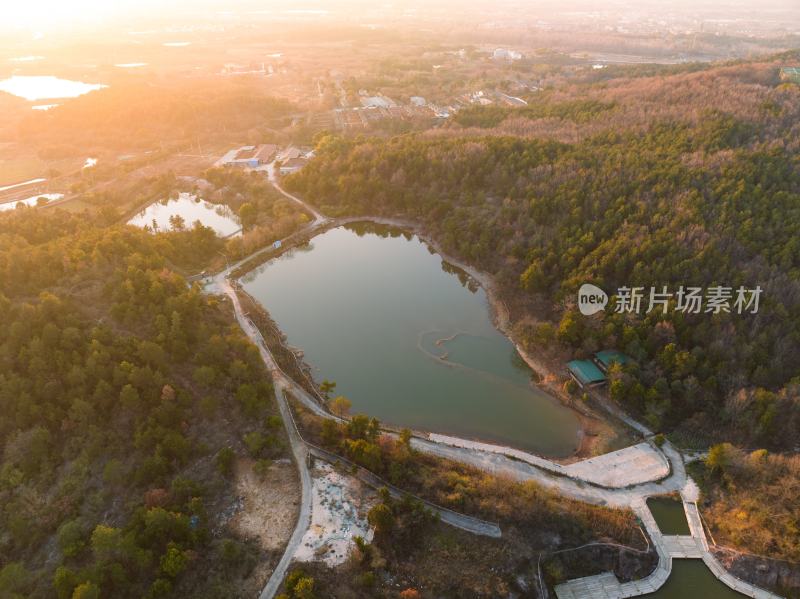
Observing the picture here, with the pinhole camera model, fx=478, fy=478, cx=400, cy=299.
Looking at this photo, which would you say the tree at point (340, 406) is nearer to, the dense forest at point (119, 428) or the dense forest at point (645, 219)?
the dense forest at point (119, 428)

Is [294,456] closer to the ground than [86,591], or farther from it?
closer to the ground

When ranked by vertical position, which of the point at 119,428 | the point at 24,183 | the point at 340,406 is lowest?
the point at 340,406

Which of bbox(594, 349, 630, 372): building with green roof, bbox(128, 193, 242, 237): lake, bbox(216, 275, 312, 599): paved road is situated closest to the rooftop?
bbox(594, 349, 630, 372): building with green roof

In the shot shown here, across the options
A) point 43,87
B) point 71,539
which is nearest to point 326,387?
point 71,539

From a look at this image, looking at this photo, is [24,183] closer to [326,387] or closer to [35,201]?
[35,201]

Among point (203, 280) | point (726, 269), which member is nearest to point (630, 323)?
point (726, 269)

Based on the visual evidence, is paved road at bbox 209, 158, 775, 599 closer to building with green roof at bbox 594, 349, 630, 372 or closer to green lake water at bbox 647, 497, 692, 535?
green lake water at bbox 647, 497, 692, 535
